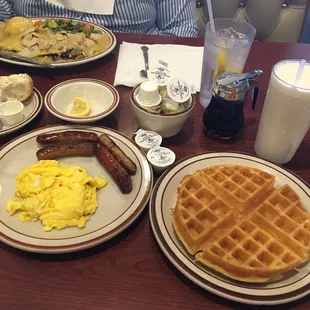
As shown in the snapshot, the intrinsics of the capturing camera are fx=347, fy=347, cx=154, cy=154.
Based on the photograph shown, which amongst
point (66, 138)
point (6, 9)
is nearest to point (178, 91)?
point (66, 138)

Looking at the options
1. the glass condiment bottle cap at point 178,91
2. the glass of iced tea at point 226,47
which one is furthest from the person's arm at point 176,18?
the glass condiment bottle cap at point 178,91

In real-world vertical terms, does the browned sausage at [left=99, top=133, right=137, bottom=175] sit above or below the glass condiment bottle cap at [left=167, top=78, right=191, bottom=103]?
below

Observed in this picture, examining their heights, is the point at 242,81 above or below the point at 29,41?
above

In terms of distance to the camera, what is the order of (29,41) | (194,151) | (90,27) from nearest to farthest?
(194,151) < (29,41) < (90,27)

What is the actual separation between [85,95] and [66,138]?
13.5 inches

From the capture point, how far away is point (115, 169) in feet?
3.86

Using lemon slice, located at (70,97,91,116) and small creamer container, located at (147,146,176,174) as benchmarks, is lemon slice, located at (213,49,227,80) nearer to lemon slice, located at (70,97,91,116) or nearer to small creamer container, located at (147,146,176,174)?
small creamer container, located at (147,146,176,174)

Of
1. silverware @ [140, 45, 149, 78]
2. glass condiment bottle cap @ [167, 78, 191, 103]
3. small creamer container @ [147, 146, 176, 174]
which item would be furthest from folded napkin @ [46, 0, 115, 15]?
small creamer container @ [147, 146, 176, 174]

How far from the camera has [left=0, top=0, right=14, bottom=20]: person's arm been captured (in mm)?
2303

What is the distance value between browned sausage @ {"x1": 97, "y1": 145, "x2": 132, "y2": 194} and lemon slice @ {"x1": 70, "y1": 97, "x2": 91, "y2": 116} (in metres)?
0.25

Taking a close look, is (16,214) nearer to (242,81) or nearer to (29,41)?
(242,81)

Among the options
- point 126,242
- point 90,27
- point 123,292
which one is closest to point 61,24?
point 90,27

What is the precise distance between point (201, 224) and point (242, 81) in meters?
0.53

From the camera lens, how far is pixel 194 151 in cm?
136
